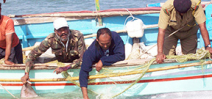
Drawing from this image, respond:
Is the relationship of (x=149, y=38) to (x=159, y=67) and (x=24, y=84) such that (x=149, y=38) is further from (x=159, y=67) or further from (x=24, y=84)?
(x=24, y=84)

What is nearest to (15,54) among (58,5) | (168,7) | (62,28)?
(62,28)

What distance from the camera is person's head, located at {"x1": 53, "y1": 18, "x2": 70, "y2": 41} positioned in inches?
148

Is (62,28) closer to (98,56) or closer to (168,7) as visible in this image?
(98,56)

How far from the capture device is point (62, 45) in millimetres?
4098

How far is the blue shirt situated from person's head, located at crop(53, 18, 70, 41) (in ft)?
1.62

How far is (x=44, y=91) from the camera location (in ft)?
14.2

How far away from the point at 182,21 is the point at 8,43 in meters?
2.78

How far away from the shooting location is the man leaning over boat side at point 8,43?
4105 mm

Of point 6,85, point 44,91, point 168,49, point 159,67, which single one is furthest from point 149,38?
point 6,85

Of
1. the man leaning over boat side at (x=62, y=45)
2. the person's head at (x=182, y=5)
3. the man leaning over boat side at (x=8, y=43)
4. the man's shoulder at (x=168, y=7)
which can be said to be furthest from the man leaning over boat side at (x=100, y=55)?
the man leaning over boat side at (x=8, y=43)

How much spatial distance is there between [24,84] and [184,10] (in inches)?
107

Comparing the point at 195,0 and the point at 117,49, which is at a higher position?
the point at 195,0

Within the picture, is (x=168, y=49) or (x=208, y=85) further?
(x=168, y=49)

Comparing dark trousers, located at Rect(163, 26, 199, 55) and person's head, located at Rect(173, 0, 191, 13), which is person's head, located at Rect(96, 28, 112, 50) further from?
dark trousers, located at Rect(163, 26, 199, 55)
